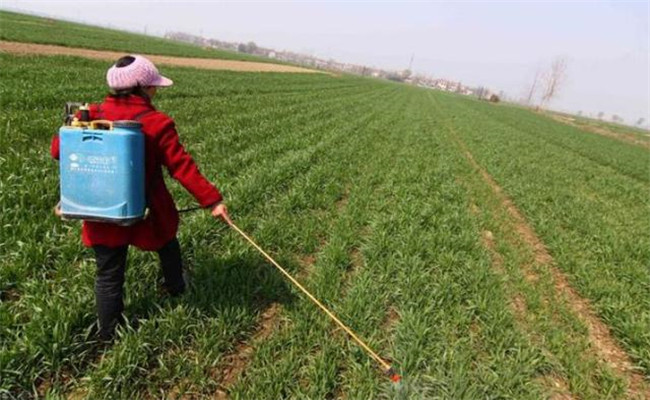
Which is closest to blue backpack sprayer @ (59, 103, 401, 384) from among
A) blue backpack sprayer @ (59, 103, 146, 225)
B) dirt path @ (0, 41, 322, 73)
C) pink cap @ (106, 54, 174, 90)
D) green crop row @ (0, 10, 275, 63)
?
blue backpack sprayer @ (59, 103, 146, 225)

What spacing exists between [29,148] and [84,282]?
13.6 ft

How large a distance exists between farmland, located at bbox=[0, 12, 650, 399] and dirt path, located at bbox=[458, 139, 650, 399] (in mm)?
29

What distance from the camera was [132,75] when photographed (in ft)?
9.81

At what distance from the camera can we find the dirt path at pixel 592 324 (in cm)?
440

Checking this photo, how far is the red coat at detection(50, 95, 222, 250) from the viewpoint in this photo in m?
3.03

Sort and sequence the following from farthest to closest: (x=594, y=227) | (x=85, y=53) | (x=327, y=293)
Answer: (x=85, y=53)
(x=594, y=227)
(x=327, y=293)

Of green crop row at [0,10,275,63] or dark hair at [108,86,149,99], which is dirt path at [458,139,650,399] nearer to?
dark hair at [108,86,149,99]

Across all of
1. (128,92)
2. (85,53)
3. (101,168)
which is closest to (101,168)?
(101,168)

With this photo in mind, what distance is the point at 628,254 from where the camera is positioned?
24.8ft

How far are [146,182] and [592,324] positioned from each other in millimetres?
5359

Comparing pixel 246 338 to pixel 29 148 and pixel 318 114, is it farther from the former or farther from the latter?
Answer: pixel 318 114

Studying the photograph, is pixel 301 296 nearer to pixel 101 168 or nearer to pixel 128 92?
pixel 101 168

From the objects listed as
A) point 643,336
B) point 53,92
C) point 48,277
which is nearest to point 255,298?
point 48,277

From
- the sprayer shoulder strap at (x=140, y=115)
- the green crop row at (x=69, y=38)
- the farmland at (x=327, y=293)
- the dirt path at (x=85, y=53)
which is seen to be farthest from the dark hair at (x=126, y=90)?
the green crop row at (x=69, y=38)
